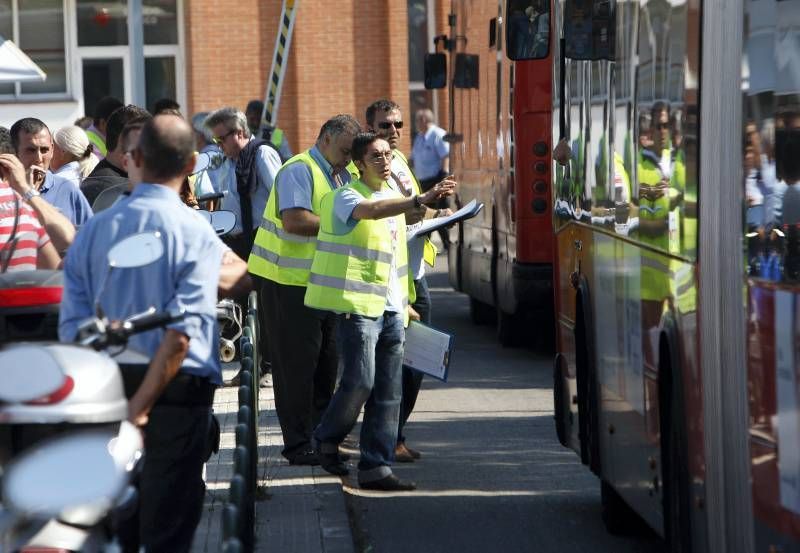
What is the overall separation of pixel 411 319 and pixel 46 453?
20.6 ft

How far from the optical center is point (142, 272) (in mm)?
5477

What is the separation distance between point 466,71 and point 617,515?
8.57 metres

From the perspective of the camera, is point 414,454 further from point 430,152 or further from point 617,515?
point 430,152

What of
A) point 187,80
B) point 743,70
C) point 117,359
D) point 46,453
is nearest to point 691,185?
point 743,70

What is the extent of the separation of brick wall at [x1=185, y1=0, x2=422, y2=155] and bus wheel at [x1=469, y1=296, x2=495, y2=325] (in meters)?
11.2

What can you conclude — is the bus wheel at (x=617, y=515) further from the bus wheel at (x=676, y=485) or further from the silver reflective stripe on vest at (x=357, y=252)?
the bus wheel at (x=676, y=485)

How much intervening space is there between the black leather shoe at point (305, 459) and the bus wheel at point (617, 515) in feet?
6.53

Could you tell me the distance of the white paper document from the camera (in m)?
9.42

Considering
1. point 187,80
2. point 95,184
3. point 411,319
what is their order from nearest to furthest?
point 95,184 → point 411,319 → point 187,80

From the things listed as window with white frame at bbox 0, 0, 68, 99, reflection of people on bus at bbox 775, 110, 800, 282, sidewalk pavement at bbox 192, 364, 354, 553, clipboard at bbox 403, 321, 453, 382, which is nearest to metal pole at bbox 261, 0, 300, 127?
sidewalk pavement at bbox 192, 364, 354, 553

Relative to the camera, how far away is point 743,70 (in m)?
5.20

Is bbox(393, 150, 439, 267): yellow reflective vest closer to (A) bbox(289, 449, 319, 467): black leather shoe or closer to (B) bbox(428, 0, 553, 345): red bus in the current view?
(A) bbox(289, 449, 319, 467): black leather shoe

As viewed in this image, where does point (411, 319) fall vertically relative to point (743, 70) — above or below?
below

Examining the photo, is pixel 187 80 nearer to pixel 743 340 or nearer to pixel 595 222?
pixel 595 222
